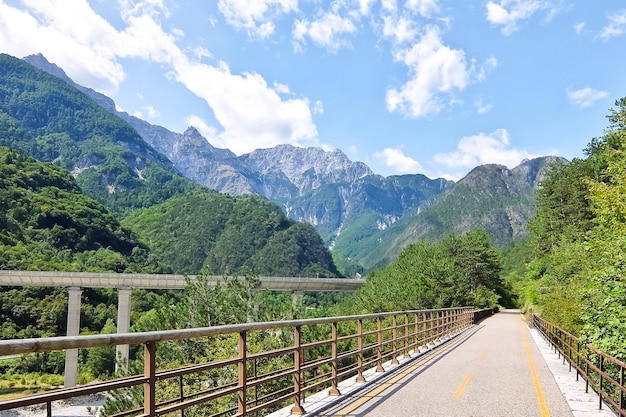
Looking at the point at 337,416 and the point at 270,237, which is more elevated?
the point at 270,237

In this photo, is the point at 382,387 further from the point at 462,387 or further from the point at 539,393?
the point at 539,393

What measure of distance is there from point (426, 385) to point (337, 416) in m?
3.95

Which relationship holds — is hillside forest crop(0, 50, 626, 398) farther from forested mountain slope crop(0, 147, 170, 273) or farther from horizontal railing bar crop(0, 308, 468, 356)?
horizontal railing bar crop(0, 308, 468, 356)

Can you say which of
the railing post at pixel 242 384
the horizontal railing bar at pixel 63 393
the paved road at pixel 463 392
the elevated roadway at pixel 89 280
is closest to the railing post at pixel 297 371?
the paved road at pixel 463 392

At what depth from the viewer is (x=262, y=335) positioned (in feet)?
Answer: 80.6

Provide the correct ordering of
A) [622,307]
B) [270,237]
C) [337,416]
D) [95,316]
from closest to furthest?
[337,416], [622,307], [95,316], [270,237]

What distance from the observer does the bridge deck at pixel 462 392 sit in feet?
27.8

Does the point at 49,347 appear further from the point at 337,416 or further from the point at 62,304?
the point at 62,304

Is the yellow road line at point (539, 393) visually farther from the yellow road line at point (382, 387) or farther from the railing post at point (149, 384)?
the railing post at point (149, 384)

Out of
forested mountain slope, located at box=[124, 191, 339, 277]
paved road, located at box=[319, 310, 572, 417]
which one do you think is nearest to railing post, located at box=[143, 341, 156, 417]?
paved road, located at box=[319, 310, 572, 417]

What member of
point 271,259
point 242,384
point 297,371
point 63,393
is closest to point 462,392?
point 297,371

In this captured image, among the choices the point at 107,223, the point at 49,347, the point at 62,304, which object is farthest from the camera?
the point at 107,223

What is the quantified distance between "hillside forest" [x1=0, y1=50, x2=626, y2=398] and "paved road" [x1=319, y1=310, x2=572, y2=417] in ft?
8.52

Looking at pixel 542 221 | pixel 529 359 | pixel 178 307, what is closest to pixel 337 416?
pixel 529 359
